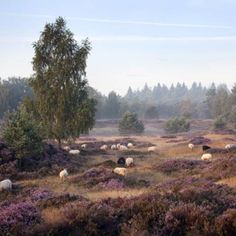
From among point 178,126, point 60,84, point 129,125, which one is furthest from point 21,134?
point 178,126

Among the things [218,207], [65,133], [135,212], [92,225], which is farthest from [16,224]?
[65,133]

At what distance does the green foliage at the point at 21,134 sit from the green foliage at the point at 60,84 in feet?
42.1

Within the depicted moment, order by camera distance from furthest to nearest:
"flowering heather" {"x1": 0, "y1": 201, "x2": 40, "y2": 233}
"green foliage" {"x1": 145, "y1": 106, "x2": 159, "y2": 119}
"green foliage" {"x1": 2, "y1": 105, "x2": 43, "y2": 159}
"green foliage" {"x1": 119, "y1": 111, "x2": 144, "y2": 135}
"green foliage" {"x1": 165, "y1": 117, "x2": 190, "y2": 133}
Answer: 1. "green foliage" {"x1": 145, "y1": 106, "x2": 159, "y2": 119}
2. "green foliage" {"x1": 165, "y1": 117, "x2": 190, "y2": 133}
3. "green foliage" {"x1": 119, "y1": 111, "x2": 144, "y2": 135}
4. "green foliage" {"x1": 2, "y1": 105, "x2": 43, "y2": 159}
5. "flowering heather" {"x1": 0, "y1": 201, "x2": 40, "y2": 233}

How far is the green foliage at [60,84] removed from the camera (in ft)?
146

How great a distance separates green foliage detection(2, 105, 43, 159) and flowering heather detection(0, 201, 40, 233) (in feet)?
53.6

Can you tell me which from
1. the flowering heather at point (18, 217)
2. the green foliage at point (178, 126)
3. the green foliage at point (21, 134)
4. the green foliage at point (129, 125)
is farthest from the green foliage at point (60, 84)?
the green foliage at point (178, 126)

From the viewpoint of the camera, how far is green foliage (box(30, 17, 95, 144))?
44.4 m

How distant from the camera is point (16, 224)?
12.3 m

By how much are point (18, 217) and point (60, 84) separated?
32.7 meters

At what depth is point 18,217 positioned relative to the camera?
13.0 m

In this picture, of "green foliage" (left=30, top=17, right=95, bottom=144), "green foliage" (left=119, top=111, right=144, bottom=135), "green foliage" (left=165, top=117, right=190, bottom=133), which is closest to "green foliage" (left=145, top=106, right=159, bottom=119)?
"green foliage" (left=165, top=117, right=190, bottom=133)

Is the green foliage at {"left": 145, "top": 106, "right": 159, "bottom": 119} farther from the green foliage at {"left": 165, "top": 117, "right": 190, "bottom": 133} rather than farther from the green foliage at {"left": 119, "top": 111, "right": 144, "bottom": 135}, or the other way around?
the green foliage at {"left": 119, "top": 111, "right": 144, "bottom": 135}

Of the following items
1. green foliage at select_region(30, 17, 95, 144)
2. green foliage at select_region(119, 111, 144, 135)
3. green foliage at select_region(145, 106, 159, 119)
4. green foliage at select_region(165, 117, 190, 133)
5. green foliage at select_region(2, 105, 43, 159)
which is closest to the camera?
green foliage at select_region(2, 105, 43, 159)

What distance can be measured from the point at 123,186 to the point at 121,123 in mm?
68802
